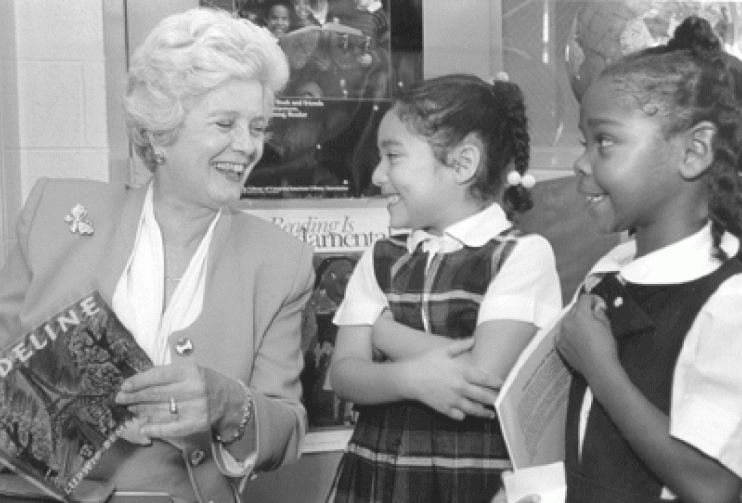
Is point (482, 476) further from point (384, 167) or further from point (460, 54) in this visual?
point (460, 54)

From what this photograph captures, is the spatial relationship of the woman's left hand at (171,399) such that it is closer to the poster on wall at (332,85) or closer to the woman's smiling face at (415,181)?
the woman's smiling face at (415,181)

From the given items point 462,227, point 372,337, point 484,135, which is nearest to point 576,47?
point 484,135

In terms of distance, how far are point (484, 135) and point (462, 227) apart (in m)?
0.21

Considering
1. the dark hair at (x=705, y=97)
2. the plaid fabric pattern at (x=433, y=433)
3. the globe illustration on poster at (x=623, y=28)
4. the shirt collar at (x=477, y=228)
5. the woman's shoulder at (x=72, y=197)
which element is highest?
the globe illustration on poster at (x=623, y=28)

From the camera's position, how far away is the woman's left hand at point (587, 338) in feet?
5.76

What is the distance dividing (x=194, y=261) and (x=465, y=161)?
0.57 meters

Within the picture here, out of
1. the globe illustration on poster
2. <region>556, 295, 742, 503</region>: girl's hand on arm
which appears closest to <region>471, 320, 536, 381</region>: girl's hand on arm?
<region>556, 295, 742, 503</region>: girl's hand on arm

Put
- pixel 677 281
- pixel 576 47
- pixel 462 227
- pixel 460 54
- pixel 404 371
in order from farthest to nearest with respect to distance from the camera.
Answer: pixel 460 54, pixel 576 47, pixel 462 227, pixel 404 371, pixel 677 281

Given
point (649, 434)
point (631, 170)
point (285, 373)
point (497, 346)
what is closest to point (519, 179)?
point (497, 346)

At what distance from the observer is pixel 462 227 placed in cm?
219

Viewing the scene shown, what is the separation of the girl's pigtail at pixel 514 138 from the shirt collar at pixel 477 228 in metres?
0.12

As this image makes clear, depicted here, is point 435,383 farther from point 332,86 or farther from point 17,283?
point 332,86

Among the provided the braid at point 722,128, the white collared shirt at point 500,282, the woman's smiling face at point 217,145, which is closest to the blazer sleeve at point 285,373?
the white collared shirt at point 500,282

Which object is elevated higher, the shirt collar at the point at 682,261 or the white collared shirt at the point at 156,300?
the shirt collar at the point at 682,261
